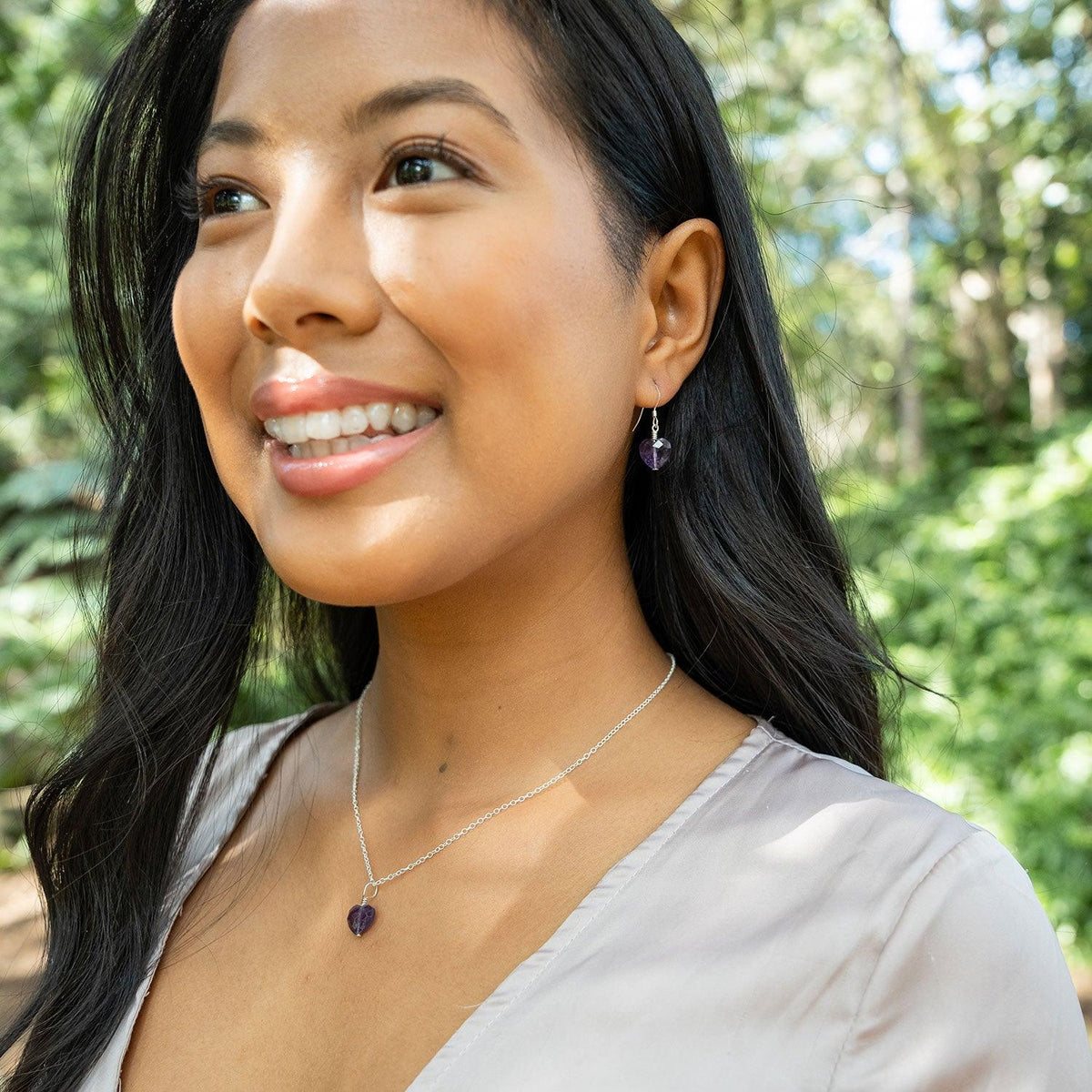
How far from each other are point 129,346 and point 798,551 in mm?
1209

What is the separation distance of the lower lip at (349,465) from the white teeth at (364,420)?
1 cm

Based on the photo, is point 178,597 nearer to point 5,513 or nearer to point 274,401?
point 274,401

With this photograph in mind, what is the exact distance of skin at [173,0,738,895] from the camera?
1450 millimetres

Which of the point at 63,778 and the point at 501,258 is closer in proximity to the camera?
the point at 501,258

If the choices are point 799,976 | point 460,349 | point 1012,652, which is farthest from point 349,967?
point 1012,652

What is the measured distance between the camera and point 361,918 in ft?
5.53

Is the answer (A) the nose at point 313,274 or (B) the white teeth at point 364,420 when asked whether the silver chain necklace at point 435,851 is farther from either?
(A) the nose at point 313,274

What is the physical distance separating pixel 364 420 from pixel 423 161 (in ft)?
1.09

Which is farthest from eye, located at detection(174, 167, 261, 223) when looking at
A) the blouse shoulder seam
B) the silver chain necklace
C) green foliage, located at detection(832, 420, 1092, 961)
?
green foliage, located at detection(832, 420, 1092, 961)

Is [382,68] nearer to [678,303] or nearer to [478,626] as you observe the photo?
[678,303]

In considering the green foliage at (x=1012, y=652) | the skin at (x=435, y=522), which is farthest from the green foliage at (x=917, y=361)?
the skin at (x=435, y=522)

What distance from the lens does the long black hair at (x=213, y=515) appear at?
1712 millimetres

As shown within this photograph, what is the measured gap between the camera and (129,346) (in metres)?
2.12

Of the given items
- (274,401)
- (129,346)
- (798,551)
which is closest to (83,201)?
(129,346)
